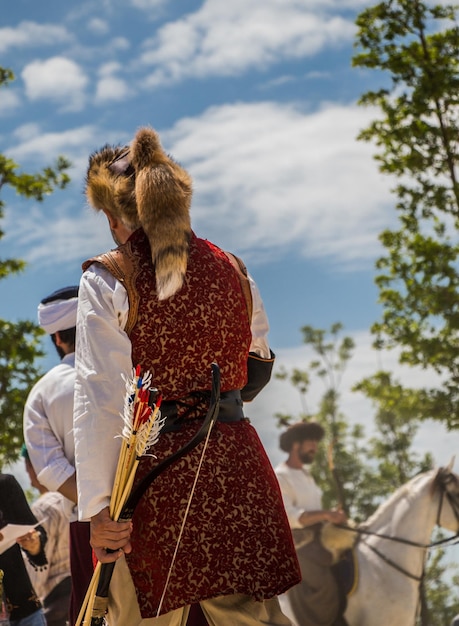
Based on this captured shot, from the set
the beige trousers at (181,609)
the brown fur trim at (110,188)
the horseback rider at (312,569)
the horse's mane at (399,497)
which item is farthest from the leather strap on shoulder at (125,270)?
the horse's mane at (399,497)

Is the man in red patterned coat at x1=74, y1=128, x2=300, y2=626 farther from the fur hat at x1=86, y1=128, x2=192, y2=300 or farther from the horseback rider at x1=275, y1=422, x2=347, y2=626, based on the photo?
the horseback rider at x1=275, y1=422, x2=347, y2=626

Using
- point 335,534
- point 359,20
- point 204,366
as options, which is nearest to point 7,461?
point 335,534

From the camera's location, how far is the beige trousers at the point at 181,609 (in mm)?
2637

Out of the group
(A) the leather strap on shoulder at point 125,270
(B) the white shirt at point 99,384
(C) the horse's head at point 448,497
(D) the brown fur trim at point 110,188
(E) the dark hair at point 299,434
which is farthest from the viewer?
(E) the dark hair at point 299,434

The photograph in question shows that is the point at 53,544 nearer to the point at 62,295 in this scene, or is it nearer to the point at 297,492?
the point at 62,295

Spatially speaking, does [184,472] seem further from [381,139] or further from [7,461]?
[381,139]

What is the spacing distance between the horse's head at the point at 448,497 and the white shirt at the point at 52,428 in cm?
456

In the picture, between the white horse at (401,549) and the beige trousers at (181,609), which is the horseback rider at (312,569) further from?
the beige trousers at (181,609)

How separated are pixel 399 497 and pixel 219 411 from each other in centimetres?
558

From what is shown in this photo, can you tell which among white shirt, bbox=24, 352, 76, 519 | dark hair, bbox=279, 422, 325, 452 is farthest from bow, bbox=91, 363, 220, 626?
dark hair, bbox=279, 422, 325, 452

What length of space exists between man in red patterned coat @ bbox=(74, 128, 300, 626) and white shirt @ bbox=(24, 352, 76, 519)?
1.36 m

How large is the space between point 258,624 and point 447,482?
560cm

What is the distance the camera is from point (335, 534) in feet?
26.0

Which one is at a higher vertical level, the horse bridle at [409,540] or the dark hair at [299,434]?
the dark hair at [299,434]
